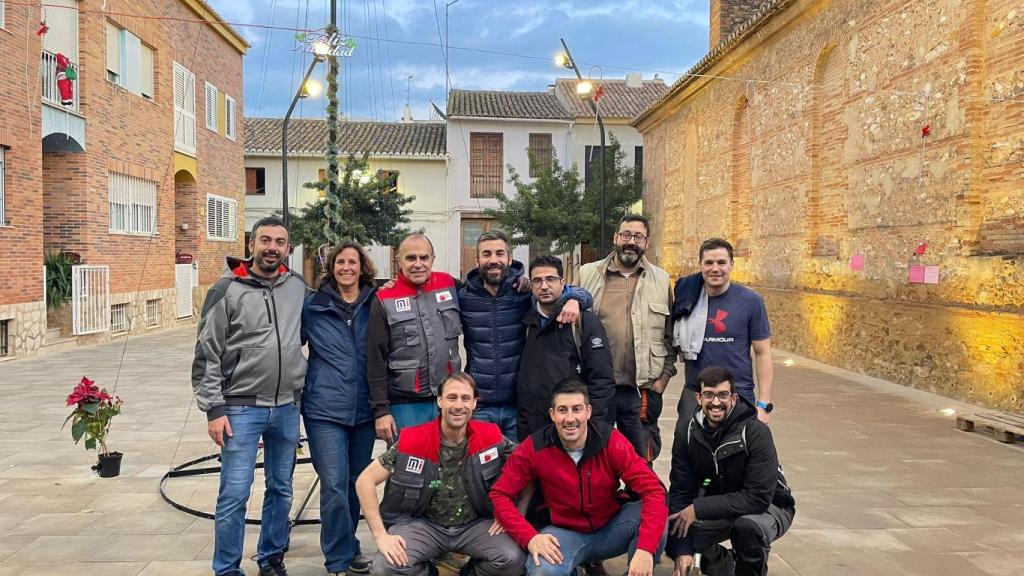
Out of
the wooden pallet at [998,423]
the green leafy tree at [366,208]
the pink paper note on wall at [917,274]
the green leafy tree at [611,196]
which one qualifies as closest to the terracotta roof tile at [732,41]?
the green leafy tree at [611,196]

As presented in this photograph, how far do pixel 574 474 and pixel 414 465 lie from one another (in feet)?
2.59

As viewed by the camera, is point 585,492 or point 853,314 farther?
point 853,314

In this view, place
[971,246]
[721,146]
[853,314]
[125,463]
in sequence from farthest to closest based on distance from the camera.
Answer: [721,146]
[853,314]
[971,246]
[125,463]

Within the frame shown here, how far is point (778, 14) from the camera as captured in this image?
47.8 ft

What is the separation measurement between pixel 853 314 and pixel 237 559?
10.7 meters

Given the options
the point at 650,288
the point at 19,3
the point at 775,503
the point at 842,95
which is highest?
the point at 19,3

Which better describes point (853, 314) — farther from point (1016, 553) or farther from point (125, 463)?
point (125, 463)

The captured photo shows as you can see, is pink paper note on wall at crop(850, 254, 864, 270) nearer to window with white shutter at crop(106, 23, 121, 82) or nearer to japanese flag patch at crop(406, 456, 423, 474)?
japanese flag patch at crop(406, 456, 423, 474)

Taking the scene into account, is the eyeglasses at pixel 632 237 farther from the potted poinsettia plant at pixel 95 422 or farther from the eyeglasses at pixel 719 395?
the potted poinsettia plant at pixel 95 422

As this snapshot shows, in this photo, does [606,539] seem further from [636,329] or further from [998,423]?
[998,423]

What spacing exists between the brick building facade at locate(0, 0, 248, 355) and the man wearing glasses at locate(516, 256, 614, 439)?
8.59 metres

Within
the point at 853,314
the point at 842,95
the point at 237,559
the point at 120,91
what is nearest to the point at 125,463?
the point at 237,559

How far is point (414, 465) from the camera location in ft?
12.5

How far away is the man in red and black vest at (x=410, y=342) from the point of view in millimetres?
4062
